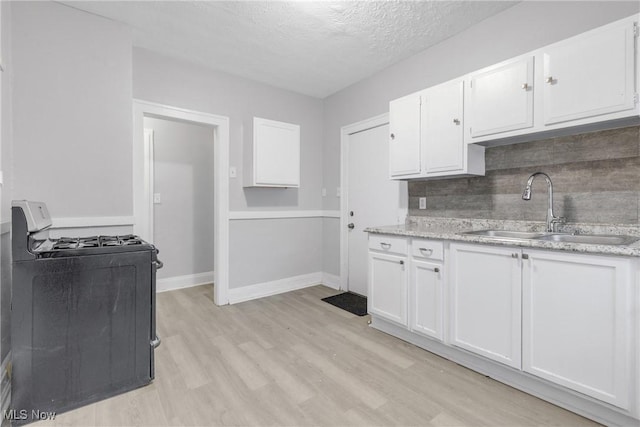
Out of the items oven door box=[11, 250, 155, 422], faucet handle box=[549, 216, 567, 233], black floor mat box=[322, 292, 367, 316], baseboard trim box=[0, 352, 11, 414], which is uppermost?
faucet handle box=[549, 216, 567, 233]

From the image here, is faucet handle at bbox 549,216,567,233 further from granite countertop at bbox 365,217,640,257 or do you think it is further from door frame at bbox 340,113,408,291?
door frame at bbox 340,113,408,291

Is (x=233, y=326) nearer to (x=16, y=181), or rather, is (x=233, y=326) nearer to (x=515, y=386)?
(x=16, y=181)

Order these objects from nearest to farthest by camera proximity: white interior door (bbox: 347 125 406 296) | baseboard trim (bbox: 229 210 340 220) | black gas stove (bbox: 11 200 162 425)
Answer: black gas stove (bbox: 11 200 162 425), white interior door (bbox: 347 125 406 296), baseboard trim (bbox: 229 210 340 220)

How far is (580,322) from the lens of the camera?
1524 mm

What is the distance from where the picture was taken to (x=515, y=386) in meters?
1.82

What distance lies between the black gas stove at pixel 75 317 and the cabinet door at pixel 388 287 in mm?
1695

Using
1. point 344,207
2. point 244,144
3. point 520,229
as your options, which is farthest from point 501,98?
point 244,144

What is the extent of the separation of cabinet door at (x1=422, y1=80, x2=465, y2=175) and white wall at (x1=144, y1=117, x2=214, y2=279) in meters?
2.79

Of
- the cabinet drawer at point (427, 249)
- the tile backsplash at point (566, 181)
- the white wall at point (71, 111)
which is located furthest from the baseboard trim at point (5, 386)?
the tile backsplash at point (566, 181)

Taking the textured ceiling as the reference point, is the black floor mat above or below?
below

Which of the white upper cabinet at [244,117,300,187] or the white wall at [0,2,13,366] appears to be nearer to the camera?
the white wall at [0,2,13,366]

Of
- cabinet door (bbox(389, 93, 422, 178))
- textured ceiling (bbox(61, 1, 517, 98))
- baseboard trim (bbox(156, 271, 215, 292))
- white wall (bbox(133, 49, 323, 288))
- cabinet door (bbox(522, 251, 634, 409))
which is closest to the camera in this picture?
cabinet door (bbox(522, 251, 634, 409))

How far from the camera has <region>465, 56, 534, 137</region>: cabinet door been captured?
1961mm

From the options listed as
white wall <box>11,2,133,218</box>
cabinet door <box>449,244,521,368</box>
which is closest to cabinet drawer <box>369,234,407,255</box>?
cabinet door <box>449,244,521,368</box>
